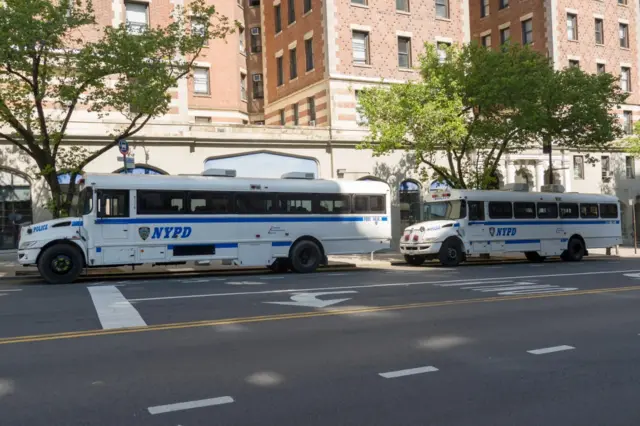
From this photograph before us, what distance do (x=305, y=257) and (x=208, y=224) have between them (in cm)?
353

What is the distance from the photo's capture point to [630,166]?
43000 millimetres

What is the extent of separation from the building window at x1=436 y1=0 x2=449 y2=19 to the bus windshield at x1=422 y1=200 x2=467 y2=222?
14.9 m

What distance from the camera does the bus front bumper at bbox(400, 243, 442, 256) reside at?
76.4 ft

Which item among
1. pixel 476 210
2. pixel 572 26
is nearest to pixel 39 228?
pixel 476 210

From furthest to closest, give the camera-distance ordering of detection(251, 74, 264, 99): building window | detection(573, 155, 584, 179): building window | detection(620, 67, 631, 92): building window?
1. detection(620, 67, 631, 92): building window
2. detection(573, 155, 584, 179): building window
3. detection(251, 74, 264, 99): building window

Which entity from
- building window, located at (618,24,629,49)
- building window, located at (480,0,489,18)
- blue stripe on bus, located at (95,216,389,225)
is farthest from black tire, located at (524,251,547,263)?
building window, located at (618,24,629,49)

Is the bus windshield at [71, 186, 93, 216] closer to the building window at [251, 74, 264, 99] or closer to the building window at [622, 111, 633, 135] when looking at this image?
the building window at [251, 74, 264, 99]

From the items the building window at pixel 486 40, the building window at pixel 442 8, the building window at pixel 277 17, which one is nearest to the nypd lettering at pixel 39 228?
the building window at pixel 277 17

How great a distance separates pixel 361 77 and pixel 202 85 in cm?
893

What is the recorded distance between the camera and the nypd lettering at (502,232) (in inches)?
977

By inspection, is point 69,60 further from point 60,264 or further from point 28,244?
point 60,264

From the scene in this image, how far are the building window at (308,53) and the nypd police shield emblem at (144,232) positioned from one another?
18101mm

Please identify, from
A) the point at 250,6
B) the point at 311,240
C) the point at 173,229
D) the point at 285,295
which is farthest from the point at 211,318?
the point at 250,6

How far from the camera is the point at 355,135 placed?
31.6m
